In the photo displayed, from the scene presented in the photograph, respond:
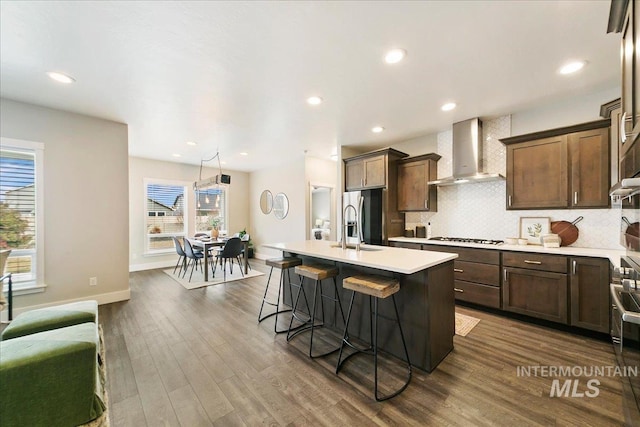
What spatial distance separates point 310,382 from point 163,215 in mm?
6192

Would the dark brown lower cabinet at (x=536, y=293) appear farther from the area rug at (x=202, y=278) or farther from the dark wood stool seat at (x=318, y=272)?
the area rug at (x=202, y=278)

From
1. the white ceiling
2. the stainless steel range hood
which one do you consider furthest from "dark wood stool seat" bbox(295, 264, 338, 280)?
the stainless steel range hood

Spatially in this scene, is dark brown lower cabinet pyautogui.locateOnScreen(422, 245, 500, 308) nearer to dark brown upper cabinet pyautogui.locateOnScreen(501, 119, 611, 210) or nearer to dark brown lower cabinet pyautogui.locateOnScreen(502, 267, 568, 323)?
dark brown lower cabinet pyautogui.locateOnScreen(502, 267, 568, 323)

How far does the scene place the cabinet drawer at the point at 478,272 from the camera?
3.11 m

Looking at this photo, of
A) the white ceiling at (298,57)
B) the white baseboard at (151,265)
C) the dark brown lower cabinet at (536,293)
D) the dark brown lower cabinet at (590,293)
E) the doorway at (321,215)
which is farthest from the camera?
the doorway at (321,215)

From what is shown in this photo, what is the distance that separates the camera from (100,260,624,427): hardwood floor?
63.3 inches

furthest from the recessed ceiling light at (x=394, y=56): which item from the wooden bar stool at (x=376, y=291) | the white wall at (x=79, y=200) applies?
the white wall at (x=79, y=200)

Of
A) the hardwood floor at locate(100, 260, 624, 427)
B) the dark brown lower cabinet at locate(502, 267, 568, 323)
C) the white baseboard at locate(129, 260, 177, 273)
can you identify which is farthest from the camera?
the white baseboard at locate(129, 260, 177, 273)

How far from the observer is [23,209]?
321cm

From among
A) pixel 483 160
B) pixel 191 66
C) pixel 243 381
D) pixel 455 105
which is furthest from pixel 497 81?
pixel 243 381

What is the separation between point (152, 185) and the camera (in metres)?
6.32

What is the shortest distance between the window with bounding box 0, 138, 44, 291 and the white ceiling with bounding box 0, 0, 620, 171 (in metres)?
0.71

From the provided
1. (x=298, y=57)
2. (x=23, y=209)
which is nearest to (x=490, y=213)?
(x=298, y=57)

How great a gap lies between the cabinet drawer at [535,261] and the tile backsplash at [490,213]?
664 mm
